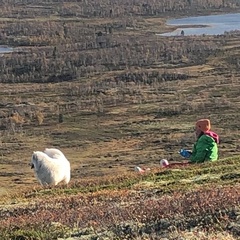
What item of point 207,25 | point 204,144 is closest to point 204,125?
point 204,144

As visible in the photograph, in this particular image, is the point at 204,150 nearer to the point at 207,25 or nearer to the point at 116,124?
the point at 116,124

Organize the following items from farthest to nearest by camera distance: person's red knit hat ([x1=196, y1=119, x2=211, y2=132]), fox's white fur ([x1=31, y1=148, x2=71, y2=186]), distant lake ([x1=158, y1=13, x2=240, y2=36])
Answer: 1. distant lake ([x1=158, y1=13, x2=240, y2=36])
2. fox's white fur ([x1=31, y1=148, x2=71, y2=186])
3. person's red knit hat ([x1=196, y1=119, x2=211, y2=132])

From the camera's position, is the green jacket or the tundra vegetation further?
the green jacket

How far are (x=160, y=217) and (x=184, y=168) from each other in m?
8.39

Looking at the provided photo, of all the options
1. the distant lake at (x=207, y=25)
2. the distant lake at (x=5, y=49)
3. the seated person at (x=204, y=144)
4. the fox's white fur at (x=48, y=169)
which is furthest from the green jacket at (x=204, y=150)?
the distant lake at (x=207, y=25)

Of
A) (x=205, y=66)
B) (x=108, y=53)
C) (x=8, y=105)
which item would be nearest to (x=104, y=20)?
(x=108, y=53)

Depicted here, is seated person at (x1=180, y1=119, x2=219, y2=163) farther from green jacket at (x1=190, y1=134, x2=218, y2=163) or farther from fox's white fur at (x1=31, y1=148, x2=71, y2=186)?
fox's white fur at (x1=31, y1=148, x2=71, y2=186)

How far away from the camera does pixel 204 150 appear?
60.6 ft

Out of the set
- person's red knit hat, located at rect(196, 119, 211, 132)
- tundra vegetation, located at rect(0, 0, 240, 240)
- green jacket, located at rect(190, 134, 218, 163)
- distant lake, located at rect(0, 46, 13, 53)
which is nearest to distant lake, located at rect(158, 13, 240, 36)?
tundra vegetation, located at rect(0, 0, 240, 240)

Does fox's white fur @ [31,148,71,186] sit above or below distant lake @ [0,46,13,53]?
above

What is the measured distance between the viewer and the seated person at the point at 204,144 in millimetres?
18078

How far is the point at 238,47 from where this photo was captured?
427ft

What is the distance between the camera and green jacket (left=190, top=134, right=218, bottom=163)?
18.1 metres

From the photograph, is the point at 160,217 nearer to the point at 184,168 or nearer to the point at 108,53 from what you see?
the point at 184,168
